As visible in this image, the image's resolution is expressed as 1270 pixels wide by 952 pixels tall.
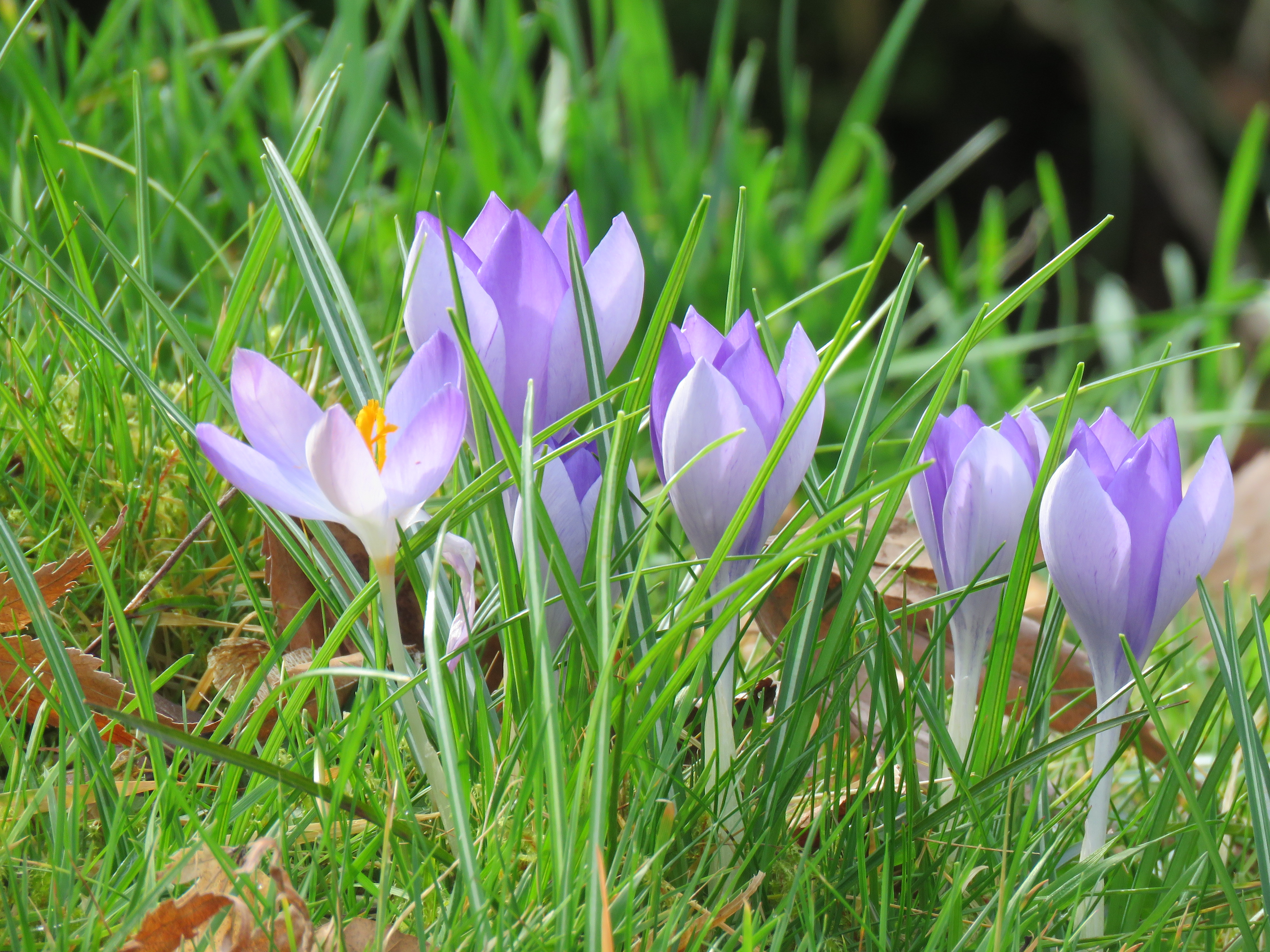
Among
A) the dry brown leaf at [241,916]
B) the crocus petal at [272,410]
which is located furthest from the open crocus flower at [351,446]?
the dry brown leaf at [241,916]

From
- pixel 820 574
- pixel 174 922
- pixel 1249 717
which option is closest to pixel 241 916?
pixel 174 922

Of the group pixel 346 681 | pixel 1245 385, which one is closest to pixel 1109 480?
pixel 346 681

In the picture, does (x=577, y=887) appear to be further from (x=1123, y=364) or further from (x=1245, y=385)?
(x=1245, y=385)

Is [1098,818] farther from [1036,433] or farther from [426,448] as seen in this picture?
[426,448]

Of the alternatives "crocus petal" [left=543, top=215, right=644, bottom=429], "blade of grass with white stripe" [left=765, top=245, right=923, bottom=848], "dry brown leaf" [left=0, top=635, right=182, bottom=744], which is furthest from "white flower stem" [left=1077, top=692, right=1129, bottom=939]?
"dry brown leaf" [left=0, top=635, right=182, bottom=744]

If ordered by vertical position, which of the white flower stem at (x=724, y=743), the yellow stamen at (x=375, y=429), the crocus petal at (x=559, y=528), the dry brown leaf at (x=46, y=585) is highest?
Answer: the yellow stamen at (x=375, y=429)

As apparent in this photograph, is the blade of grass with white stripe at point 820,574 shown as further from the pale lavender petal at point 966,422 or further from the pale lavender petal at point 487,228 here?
the pale lavender petal at point 487,228
